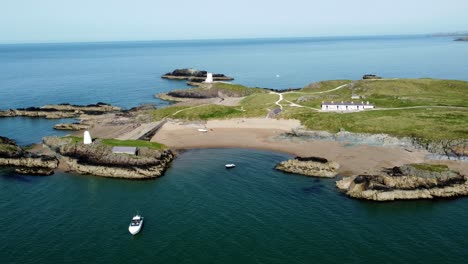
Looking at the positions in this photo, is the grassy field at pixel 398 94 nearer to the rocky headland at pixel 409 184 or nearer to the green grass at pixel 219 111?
the green grass at pixel 219 111

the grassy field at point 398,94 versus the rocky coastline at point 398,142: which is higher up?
the grassy field at point 398,94

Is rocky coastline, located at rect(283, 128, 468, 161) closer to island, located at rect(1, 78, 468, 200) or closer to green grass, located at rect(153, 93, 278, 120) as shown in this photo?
island, located at rect(1, 78, 468, 200)

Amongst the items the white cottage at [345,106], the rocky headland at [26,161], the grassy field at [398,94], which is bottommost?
the rocky headland at [26,161]

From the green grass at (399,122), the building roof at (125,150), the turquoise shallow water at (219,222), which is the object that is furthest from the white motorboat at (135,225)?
the green grass at (399,122)

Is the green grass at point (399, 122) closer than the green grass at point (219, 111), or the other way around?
the green grass at point (399, 122)

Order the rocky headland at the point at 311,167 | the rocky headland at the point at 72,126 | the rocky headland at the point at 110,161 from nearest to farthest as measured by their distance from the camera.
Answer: the rocky headland at the point at 311,167 → the rocky headland at the point at 110,161 → the rocky headland at the point at 72,126

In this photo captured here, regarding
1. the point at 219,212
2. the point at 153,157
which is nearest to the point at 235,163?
the point at 153,157

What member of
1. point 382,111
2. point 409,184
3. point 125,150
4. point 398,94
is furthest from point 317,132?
point 398,94
